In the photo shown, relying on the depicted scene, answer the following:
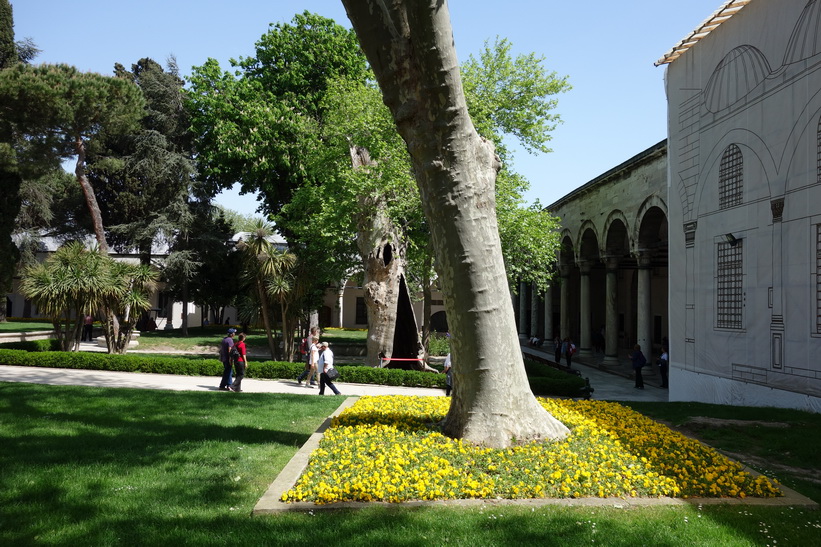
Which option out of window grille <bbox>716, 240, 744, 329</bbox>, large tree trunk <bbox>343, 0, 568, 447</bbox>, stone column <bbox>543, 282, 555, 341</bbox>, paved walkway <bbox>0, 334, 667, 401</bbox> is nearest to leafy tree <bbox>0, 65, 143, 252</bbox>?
paved walkway <bbox>0, 334, 667, 401</bbox>

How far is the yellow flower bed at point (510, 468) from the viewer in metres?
5.32

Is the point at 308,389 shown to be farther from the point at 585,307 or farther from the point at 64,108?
the point at 64,108

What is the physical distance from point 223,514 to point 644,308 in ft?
69.8

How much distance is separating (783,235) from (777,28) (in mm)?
4685

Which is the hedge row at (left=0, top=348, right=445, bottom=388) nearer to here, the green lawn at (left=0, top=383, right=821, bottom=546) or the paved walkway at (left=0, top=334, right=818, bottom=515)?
the paved walkway at (left=0, top=334, right=818, bottom=515)

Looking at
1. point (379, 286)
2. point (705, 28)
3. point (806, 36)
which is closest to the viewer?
point (806, 36)

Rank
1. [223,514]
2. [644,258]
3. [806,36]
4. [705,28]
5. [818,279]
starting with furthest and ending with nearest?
1. [644,258]
2. [705,28]
3. [806,36]
4. [818,279]
5. [223,514]

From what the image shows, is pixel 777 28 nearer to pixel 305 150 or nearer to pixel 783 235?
pixel 783 235

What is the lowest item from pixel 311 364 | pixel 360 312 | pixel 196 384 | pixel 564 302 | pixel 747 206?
pixel 196 384

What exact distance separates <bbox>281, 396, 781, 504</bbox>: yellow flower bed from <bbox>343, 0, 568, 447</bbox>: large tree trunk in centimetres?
47

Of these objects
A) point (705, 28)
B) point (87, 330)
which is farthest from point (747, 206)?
point (87, 330)

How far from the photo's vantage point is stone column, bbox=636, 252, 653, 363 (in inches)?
894

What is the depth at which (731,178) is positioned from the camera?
14828 mm

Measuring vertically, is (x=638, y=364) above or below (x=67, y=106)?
below
